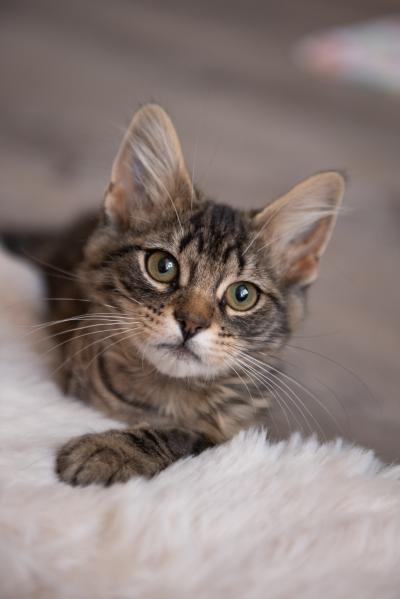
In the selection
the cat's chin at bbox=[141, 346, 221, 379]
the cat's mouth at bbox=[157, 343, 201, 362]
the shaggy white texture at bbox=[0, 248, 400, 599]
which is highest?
the cat's mouth at bbox=[157, 343, 201, 362]

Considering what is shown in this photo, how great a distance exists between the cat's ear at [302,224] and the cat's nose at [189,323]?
0.24 metres

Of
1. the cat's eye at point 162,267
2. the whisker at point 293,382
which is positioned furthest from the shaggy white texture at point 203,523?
the cat's eye at point 162,267

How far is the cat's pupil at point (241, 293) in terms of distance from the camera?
112 centimetres

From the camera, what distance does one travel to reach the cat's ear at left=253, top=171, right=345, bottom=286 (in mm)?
1185

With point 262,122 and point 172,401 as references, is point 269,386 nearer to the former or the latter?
point 172,401

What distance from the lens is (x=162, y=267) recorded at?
1123 millimetres

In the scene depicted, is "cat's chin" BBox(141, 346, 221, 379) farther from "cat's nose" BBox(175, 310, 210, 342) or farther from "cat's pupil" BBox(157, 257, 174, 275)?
"cat's pupil" BBox(157, 257, 174, 275)

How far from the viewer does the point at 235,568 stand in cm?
86

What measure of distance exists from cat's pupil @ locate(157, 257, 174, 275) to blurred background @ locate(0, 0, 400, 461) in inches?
13.4

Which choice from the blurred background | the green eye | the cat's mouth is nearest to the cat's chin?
the cat's mouth

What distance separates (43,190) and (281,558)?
1.50 m

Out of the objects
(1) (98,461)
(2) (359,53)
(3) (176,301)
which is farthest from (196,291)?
(2) (359,53)

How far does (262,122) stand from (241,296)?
173 centimetres

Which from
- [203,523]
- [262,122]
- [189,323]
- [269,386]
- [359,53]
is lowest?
[203,523]
